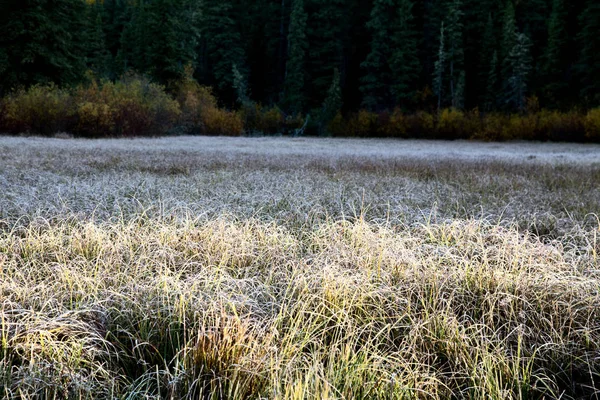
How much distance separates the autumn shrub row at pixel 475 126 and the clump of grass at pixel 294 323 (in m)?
25.3

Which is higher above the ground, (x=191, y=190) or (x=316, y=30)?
(x=316, y=30)

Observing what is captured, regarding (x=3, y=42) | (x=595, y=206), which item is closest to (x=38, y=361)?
(x=595, y=206)

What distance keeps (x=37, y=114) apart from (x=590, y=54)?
32.9m

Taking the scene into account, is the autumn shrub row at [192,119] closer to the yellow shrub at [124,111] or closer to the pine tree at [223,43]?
the yellow shrub at [124,111]

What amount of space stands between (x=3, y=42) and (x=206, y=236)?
25.9 m

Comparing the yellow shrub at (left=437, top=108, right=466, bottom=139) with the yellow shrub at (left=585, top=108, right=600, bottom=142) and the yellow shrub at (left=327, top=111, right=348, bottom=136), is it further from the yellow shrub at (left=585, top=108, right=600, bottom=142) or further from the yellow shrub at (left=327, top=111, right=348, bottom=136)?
the yellow shrub at (left=585, top=108, right=600, bottom=142)

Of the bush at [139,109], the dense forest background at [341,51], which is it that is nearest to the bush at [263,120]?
the dense forest background at [341,51]

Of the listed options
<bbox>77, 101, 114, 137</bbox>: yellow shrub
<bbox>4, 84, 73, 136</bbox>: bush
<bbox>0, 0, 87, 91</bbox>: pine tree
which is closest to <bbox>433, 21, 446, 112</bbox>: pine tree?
<bbox>0, 0, 87, 91</bbox>: pine tree

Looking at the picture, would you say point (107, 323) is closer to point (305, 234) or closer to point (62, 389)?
point (62, 389)

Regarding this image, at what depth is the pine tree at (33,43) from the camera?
24.2 metres

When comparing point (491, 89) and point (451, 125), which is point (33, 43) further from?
point (491, 89)

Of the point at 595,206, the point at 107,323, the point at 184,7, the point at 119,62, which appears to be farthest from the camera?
the point at 119,62

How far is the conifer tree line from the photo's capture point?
2684 cm

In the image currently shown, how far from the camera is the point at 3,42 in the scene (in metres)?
24.5
